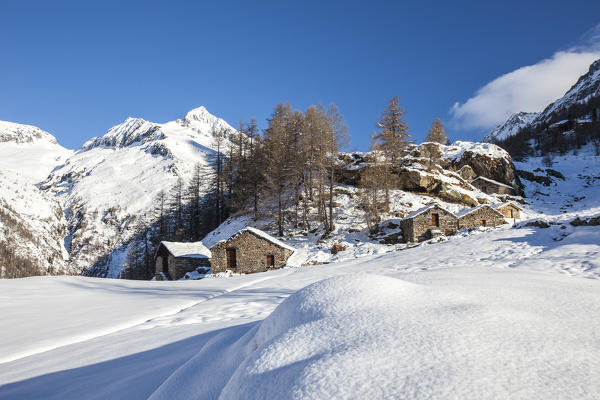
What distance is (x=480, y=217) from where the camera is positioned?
28719 mm

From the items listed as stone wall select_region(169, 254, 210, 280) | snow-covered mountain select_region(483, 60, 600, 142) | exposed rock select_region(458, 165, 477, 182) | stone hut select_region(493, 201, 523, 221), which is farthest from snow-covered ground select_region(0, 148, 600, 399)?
snow-covered mountain select_region(483, 60, 600, 142)

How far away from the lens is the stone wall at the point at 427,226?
26719 mm

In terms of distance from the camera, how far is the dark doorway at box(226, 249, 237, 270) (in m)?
25.9

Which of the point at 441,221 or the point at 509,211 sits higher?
the point at 509,211

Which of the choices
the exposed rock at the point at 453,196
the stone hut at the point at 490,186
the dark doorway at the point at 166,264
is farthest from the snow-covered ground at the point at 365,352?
the stone hut at the point at 490,186

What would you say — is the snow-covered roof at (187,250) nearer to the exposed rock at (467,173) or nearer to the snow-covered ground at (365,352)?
the snow-covered ground at (365,352)

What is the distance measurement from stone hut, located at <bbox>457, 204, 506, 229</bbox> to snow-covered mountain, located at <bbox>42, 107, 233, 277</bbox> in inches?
1656

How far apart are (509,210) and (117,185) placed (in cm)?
10061

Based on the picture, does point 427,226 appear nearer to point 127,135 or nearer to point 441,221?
point 441,221

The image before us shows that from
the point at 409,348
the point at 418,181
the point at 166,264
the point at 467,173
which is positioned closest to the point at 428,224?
the point at 418,181

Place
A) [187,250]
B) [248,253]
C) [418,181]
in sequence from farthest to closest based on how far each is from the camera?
[418,181]
[187,250]
[248,253]

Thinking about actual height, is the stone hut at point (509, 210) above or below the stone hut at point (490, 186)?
below

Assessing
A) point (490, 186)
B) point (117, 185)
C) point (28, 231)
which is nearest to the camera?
point (490, 186)

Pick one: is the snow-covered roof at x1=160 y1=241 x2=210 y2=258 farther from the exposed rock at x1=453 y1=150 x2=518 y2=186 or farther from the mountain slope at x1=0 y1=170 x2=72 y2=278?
the mountain slope at x1=0 y1=170 x2=72 y2=278
